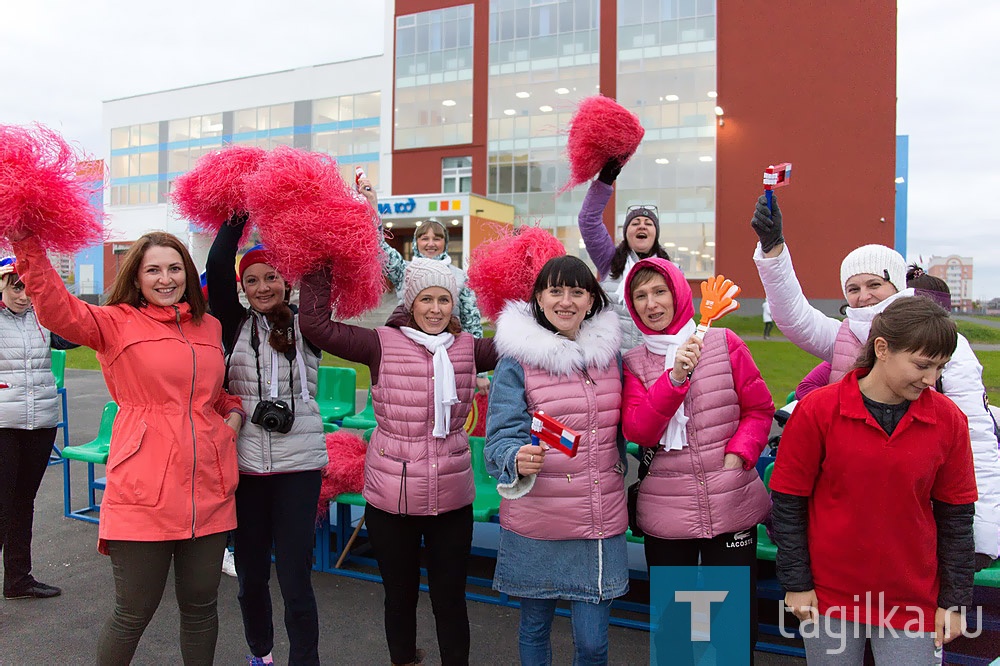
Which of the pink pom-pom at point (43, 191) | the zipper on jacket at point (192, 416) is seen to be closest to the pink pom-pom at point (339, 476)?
the zipper on jacket at point (192, 416)

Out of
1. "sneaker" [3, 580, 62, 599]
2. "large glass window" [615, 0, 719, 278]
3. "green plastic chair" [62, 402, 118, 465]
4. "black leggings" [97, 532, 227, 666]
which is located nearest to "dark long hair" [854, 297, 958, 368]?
"black leggings" [97, 532, 227, 666]

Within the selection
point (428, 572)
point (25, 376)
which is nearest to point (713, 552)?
point (428, 572)

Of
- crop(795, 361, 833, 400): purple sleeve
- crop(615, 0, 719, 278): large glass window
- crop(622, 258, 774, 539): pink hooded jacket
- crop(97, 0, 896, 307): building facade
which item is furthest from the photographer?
crop(615, 0, 719, 278): large glass window

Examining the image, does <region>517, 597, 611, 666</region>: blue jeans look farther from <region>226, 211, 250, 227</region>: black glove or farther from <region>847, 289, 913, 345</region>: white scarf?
<region>226, 211, 250, 227</region>: black glove

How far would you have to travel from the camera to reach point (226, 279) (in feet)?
9.50

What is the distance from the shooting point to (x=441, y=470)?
274 centimetres

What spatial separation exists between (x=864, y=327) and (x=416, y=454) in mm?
1932

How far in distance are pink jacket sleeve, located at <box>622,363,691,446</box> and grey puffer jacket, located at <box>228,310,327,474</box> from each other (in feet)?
4.42

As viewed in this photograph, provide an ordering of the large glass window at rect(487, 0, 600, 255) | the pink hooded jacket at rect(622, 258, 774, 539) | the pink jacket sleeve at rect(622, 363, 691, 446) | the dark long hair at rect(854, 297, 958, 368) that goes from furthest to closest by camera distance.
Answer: the large glass window at rect(487, 0, 600, 255) → the pink hooded jacket at rect(622, 258, 774, 539) → the pink jacket sleeve at rect(622, 363, 691, 446) → the dark long hair at rect(854, 297, 958, 368)

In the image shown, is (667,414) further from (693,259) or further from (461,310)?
(693,259)

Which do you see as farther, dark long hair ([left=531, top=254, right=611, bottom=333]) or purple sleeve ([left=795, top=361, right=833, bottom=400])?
purple sleeve ([left=795, top=361, right=833, bottom=400])

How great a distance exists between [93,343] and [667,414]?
2068 mm

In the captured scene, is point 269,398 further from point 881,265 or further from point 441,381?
point 881,265

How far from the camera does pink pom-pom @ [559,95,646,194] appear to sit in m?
3.18
